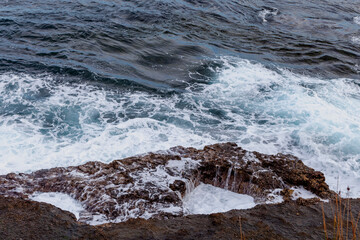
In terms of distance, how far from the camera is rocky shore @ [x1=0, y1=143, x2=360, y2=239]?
13.7 ft

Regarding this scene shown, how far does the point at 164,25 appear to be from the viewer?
1333 cm

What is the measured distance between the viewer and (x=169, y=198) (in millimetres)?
5188

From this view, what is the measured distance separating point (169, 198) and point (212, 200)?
709mm

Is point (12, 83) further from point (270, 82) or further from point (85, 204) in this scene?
point (270, 82)

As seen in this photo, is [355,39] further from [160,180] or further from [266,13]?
[160,180]

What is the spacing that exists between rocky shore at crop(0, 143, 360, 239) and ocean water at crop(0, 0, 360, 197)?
80 cm

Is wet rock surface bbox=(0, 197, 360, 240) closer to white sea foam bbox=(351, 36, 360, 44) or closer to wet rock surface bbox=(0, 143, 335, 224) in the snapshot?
wet rock surface bbox=(0, 143, 335, 224)

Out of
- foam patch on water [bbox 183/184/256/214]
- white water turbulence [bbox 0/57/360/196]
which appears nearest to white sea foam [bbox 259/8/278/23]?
white water turbulence [bbox 0/57/360/196]

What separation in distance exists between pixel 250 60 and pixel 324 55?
2.90 metres

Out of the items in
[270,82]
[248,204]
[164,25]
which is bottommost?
[248,204]

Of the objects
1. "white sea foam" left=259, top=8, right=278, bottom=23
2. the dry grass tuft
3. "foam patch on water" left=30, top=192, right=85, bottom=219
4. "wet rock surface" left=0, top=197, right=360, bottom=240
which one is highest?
"white sea foam" left=259, top=8, right=278, bottom=23

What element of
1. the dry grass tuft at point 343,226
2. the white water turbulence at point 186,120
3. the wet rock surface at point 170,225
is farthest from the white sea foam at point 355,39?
the wet rock surface at point 170,225

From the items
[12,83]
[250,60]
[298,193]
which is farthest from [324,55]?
[12,83]

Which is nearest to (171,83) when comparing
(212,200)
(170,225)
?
(212,200)
